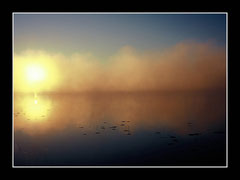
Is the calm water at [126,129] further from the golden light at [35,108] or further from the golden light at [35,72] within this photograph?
the golden light at [35,72]

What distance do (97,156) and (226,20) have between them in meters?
2.40

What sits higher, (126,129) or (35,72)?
(35,72)

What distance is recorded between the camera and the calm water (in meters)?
3.68

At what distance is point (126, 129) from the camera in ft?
12.2

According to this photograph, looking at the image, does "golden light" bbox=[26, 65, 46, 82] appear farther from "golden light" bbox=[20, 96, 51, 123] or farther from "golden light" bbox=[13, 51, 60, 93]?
"golden light" bbox=[20, 96, 51, 123]

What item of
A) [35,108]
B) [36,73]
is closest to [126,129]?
[35,108]

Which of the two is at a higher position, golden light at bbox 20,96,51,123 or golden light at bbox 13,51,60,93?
golden light at bbox 13,51,60,93

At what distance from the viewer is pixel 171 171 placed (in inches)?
143

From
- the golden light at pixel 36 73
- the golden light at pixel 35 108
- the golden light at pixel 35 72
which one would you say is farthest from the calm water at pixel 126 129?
the golden light at pixel 36 73

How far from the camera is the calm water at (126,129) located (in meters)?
3.68

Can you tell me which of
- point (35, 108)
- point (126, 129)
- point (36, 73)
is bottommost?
point (126, 129)

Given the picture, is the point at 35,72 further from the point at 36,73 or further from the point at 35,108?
the point at 35,108

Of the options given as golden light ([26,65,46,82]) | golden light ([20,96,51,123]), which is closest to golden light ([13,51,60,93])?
golden light ([26,65,46,82])

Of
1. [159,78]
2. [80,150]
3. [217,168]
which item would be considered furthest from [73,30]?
[217,168]
